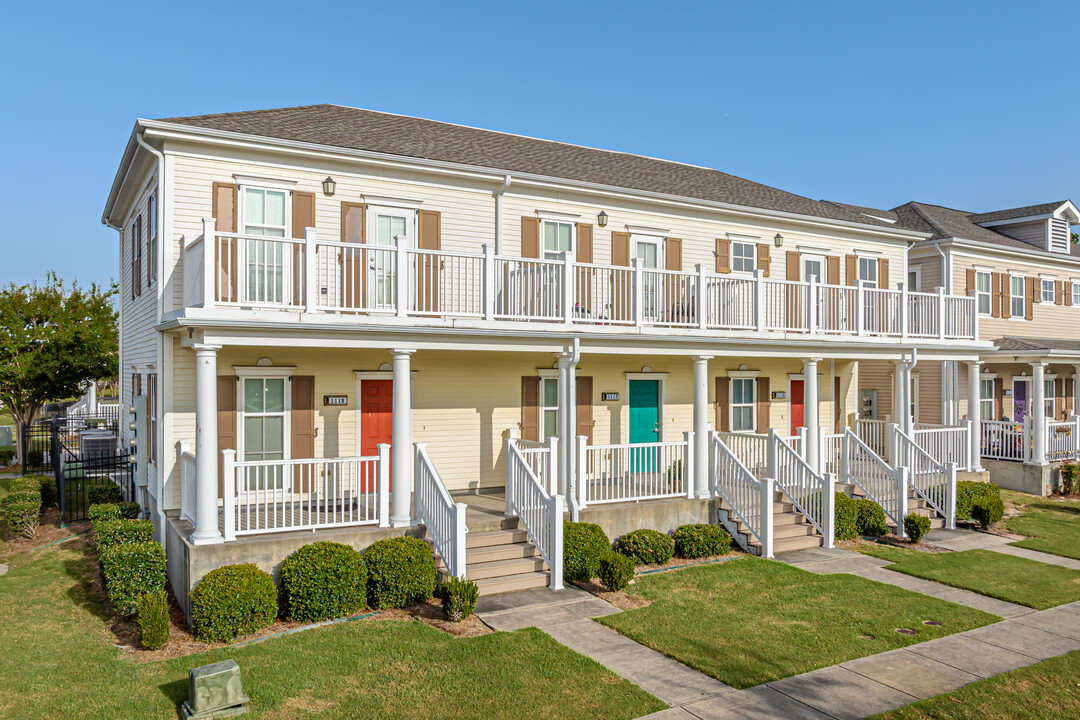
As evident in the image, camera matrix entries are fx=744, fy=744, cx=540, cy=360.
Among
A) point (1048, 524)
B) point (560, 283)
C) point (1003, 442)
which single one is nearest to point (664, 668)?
point (560, 283)

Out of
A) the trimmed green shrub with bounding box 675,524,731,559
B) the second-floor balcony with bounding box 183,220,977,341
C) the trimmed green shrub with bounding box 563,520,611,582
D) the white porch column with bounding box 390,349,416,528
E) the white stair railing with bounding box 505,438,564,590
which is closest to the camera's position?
the second-floor balcony with bounding box 183,220,977,341

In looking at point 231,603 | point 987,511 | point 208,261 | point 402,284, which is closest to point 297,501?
point 231,603

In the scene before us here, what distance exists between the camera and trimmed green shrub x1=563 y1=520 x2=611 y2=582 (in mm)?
11469

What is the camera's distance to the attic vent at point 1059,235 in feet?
84.6

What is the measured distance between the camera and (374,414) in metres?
13.7

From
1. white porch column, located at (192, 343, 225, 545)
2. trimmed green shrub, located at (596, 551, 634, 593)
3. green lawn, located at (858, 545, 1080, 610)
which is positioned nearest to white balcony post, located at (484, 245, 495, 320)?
white porch column, located at (192, 343, 225, 545)

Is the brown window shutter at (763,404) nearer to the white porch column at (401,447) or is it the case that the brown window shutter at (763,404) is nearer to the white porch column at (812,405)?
the white porch column at (812,405)

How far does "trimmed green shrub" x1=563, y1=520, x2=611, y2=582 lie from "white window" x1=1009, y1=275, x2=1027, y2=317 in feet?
61.5

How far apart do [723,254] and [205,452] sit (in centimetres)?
1206

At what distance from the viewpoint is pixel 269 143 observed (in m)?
12.2

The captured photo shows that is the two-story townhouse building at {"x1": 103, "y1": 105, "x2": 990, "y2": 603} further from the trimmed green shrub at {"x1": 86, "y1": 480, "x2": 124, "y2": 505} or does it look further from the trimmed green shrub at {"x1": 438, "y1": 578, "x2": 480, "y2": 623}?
the trimmed green shrub at {"x1": 86, "y1": 480, "x2": 124, "y2": 505}

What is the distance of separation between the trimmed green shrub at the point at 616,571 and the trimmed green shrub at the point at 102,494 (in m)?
10.4

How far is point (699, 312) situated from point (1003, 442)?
12.5 meters

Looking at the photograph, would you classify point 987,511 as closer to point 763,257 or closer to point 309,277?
point 763,257
